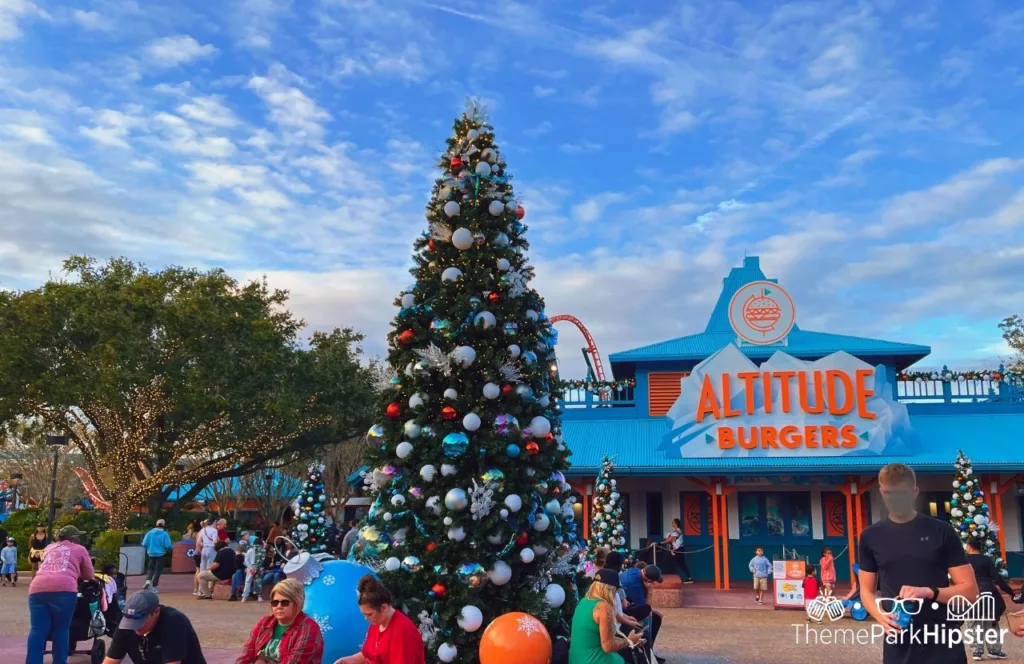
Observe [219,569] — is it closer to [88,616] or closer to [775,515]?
[88,616]

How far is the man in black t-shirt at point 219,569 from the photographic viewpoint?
50.4ft

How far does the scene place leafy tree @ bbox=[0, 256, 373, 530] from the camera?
2322 centimetres

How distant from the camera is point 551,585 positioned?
7.14 metres

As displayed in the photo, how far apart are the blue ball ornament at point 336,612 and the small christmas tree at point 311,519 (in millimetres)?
11198

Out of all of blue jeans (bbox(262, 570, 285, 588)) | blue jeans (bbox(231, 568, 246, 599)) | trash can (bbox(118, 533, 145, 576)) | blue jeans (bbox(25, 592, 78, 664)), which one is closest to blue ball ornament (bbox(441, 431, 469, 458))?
blue jeans (bbox(25, 592, 78, 664))

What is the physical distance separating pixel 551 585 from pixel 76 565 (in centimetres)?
478

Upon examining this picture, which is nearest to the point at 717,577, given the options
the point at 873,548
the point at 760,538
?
the point at 760,538

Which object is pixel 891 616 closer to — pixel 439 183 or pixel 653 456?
pixel 439 183

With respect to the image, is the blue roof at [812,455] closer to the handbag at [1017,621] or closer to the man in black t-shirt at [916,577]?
the handbag at [1017,621]

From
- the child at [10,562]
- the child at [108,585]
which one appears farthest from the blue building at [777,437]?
the child at [10,562]

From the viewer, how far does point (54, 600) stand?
7504mm

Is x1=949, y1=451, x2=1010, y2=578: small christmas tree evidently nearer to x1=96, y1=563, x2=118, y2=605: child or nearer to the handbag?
the handbag

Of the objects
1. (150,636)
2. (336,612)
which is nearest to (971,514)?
(336,612)

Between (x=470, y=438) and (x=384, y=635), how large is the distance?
2421 mm
